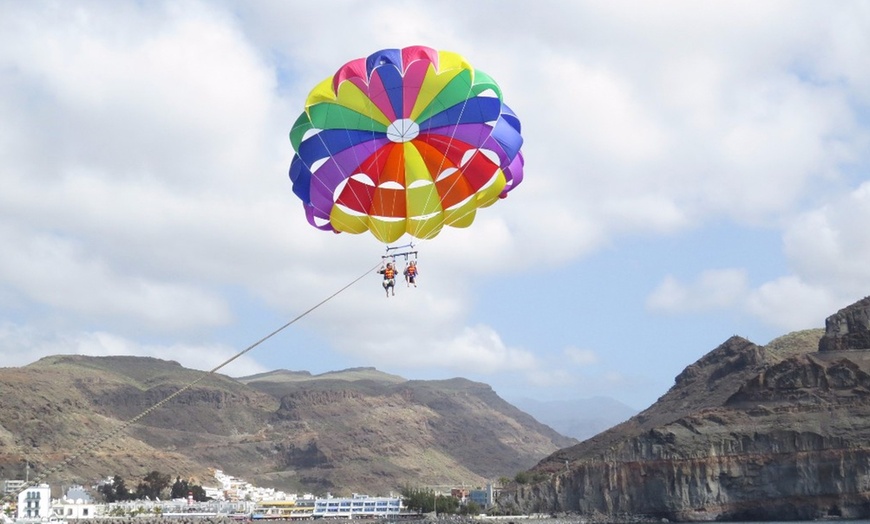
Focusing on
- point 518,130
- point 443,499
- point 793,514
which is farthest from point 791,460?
point 518,130

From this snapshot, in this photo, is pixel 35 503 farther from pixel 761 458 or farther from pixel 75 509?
pixel 761 458

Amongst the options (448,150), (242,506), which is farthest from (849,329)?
(448,150)

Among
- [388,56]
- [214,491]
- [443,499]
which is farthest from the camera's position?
[214,491]

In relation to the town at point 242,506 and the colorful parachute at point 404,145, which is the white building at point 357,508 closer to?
the town at point 242,506

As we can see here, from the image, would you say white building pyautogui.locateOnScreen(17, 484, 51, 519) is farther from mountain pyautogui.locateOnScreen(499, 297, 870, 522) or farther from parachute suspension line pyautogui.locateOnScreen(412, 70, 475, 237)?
mountain pyautogui.locateOnScreen(499, 297, 870, 522)

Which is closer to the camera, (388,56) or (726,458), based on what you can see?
(388,56)

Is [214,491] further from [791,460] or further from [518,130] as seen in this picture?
[518,130]

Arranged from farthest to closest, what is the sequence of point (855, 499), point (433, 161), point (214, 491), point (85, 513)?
point (214, 491) < point (85, 513) < point (855, 499) < point (433, 161)

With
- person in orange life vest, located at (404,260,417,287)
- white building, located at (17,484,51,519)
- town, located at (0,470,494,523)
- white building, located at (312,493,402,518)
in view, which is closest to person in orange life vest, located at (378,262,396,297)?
person in orange life vest, located at (404,260,417,287)
